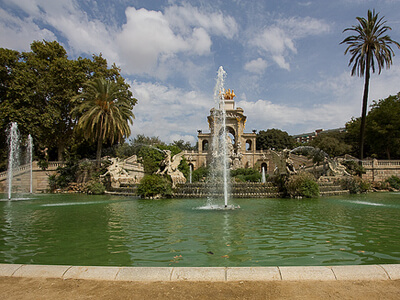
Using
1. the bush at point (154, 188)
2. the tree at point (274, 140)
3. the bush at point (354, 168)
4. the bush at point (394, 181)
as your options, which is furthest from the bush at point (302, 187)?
the tree at point (274, 140)

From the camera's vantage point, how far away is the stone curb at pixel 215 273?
3.64 meters

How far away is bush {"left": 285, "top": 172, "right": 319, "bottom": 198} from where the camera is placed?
58.3ft

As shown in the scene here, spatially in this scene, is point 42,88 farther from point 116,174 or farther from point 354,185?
point 354,185

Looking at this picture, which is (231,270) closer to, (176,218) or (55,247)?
(55,247)

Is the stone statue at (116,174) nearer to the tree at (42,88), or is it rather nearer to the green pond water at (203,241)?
the tree at (42,88)

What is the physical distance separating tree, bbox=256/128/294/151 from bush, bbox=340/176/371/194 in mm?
45806

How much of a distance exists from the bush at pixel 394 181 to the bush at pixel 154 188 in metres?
23.9

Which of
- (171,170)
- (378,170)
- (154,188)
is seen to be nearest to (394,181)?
(378,170)

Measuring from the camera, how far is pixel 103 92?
29375 mm

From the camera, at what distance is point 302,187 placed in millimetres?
17812

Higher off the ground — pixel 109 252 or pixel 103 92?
pixel 103 92

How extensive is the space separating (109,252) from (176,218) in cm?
439

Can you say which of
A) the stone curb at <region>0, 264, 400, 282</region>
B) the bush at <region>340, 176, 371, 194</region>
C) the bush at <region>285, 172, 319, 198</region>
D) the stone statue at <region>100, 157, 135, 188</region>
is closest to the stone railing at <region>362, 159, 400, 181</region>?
the bush at <region>340, 176, 371, 194</region>

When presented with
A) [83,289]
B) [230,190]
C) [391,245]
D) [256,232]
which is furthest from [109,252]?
[230,190]
